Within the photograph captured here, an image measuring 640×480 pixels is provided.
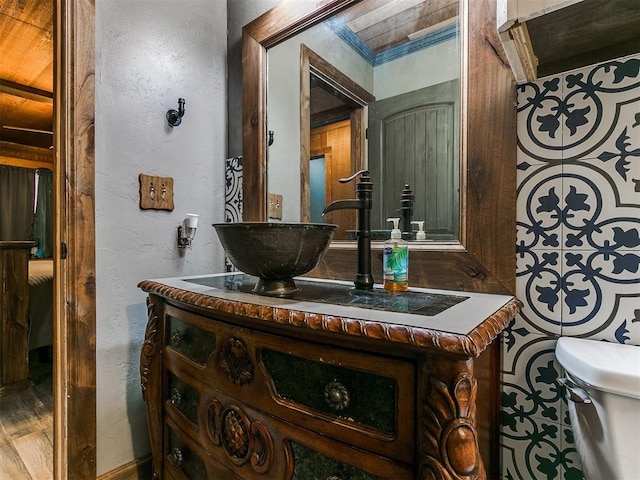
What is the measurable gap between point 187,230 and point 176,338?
0.51 metres

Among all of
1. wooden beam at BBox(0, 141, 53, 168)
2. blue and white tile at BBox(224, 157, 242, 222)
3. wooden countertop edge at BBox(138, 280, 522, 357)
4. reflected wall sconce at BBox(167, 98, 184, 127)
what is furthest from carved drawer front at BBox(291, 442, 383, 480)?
wooden beam at BBox(0, 141, 53, 168)

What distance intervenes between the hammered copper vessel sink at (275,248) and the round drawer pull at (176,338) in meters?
0.27

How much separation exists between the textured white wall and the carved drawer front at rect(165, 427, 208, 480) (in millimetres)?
316

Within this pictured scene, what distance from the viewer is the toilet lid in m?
0.48

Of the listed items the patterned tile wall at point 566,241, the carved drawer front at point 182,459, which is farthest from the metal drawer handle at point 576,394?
the carved drawer front at point 182,459

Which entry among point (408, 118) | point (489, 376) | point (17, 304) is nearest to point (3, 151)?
point (17, 304)

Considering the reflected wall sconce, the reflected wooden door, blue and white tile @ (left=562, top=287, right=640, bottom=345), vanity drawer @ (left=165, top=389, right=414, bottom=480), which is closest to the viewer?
vanity drawer @ (left=165, top=389, right=414, bottom=480)

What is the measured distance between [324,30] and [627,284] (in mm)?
1131

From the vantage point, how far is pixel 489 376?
28.1 inches

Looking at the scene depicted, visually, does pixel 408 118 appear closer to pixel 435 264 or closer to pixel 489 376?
pixel 435 264

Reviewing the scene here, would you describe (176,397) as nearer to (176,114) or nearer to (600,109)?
(176,114)

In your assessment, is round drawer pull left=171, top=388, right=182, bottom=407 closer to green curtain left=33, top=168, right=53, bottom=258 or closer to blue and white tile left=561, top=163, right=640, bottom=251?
blue and white tile left=561, top=163, right=640, bottom=251

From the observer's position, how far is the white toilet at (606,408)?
0.49m

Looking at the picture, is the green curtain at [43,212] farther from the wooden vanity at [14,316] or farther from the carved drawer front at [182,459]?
the carved drawer front at [182,459]
